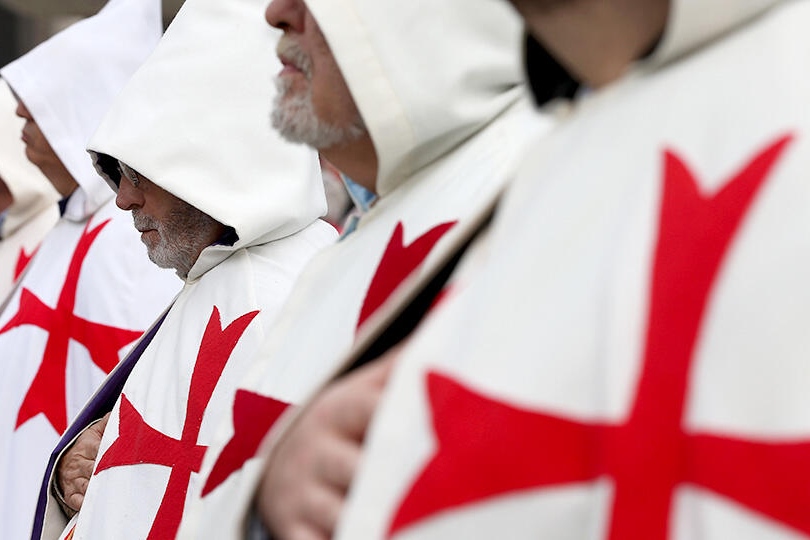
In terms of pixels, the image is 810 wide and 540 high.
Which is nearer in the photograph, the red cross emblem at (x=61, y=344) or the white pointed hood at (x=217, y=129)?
the white pointed hood at (x=217, y=129)

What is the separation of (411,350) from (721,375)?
0.81ft

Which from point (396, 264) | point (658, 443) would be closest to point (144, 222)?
point (396, 264)

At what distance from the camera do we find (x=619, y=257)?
1104 millimetres

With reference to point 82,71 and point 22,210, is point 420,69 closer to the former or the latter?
point 82,71

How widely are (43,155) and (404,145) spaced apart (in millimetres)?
2939

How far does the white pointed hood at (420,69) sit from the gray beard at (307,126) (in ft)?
0.26

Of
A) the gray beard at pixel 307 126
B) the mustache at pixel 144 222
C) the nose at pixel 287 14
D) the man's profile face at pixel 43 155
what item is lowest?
the man's profile face at pixel 43 155

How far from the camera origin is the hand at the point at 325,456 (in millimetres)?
1249

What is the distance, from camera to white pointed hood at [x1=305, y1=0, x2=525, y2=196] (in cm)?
209

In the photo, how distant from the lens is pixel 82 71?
4.70m

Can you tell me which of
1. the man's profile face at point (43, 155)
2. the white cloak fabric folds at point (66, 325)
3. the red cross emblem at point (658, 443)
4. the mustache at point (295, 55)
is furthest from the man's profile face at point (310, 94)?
the man's profile face at point (43, 155)

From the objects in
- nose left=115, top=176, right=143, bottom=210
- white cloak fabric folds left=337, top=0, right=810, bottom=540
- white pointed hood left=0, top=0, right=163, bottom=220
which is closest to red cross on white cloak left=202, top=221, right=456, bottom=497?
white cloak fabric folds left=337, top=0, right=810, bottom=540

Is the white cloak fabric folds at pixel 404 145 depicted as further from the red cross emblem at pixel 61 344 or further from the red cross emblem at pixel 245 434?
the red cross emblem at pixel 61 344

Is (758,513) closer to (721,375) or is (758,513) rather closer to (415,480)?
(721,375)
